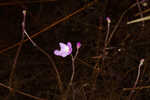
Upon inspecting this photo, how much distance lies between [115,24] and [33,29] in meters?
0.42

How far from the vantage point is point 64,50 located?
2.99 feet

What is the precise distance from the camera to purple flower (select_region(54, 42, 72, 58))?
0.92 metres

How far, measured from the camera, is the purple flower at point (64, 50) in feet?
3.02

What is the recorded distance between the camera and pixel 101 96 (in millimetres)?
922

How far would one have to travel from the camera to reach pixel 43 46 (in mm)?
985

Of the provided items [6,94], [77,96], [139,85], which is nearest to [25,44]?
[6,94]

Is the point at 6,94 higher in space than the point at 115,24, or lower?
lower

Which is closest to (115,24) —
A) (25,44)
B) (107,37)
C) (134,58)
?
(107,37)

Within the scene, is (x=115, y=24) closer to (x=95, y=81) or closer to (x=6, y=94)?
(x=95, y=81)

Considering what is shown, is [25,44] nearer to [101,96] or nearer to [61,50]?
[61,50]

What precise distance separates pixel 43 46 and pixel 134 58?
46 centimetres

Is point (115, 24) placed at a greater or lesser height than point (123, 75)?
greater

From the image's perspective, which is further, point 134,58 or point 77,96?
point 134,58

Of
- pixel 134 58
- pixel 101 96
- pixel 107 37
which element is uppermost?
pixel 107 37
